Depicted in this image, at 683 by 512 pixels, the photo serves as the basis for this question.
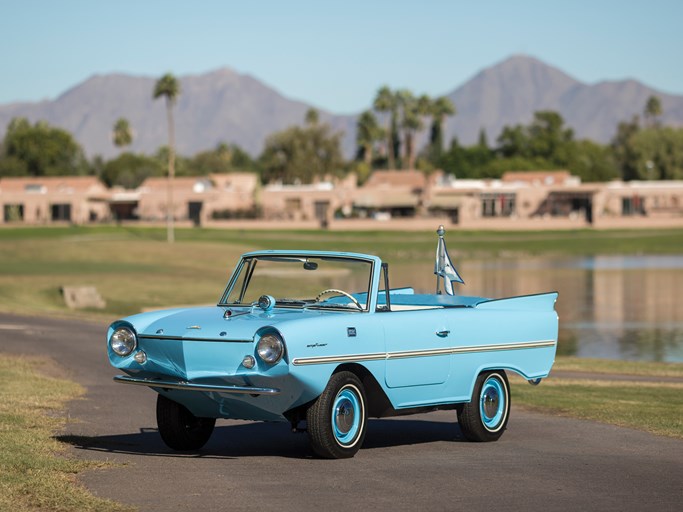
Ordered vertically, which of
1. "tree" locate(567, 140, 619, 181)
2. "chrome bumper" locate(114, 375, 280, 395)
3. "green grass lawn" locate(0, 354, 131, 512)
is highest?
"tree" locate(567, 140, 619, 181)

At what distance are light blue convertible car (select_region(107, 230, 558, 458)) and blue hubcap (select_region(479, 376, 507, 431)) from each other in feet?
0.04

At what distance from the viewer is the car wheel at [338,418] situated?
10.9 meters

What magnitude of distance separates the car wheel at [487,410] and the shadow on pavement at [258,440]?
0.36 metres

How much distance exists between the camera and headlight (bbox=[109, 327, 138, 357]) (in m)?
11.5

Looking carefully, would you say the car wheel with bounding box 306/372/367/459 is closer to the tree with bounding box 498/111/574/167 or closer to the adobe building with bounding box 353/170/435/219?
the adobe building with bounding box 353/170/435/219

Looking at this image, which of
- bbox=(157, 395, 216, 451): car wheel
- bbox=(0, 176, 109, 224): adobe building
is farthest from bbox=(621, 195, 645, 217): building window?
bbox=(157, 395, 216, 451): car wheel

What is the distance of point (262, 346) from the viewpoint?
34.9 feet

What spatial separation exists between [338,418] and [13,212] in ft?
446

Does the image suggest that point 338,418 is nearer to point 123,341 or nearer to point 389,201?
point 123,341

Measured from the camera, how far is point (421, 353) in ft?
39.5

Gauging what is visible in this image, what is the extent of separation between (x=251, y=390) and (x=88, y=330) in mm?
19054

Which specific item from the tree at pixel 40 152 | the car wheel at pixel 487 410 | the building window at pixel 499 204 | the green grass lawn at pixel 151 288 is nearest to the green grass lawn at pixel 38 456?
the green grass lawn at pixel 151 288

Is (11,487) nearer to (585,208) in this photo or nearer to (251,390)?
(251,390)

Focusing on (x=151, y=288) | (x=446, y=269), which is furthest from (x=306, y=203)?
(x=446, y=269)
